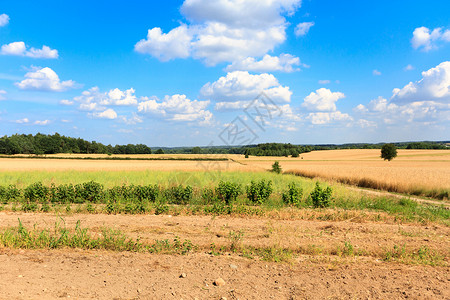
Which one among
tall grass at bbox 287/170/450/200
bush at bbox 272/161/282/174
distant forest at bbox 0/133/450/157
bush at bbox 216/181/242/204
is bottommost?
tall grass at bbox 287/170/450/200

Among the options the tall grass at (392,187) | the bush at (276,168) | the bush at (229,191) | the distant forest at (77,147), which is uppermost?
the distant forest at (77,147)

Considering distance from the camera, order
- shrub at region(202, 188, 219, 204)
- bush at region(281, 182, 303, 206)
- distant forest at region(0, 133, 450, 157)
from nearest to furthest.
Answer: bush at region(281, 182, 303, 206) → shrub at region(202, 188, 219, 204) → distant forest at region(0, 133, 450, 157)

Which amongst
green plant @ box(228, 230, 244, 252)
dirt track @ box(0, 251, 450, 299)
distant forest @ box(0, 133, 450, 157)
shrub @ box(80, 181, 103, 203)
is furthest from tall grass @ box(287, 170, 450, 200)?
distant forest @ box(0, 133, 450, 157)

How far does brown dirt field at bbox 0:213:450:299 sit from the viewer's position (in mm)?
4727

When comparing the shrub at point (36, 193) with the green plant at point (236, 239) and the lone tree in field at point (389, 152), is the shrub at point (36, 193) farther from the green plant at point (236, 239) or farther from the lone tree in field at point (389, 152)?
the lone tree in field at point (389, 152)

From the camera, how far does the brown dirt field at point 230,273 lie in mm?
4727

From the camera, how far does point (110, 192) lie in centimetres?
1428

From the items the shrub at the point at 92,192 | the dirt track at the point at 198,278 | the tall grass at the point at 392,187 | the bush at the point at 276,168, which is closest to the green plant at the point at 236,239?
the dirt track at the point at 198,278

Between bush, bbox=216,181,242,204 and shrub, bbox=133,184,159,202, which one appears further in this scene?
shrub, bbox=133,184,159,202

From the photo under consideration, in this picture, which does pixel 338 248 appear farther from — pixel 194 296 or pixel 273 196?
pixel 273 196

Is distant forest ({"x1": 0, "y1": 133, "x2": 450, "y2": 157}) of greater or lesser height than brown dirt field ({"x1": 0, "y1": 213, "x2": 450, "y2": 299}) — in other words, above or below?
above

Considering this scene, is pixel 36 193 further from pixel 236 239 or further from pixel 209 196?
pixel 236 239

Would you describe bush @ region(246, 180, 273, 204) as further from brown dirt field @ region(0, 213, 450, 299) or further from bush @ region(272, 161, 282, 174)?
bush @ region(272, 161, 282, 174)

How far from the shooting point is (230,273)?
5.54 metres
